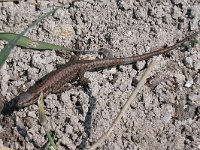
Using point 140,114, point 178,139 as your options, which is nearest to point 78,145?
point 140,114

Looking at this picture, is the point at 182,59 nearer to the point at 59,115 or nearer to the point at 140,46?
the point at 140,46

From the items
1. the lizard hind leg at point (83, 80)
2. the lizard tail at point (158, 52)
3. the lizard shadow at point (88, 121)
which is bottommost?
the lizard shadow at point (88, 121)

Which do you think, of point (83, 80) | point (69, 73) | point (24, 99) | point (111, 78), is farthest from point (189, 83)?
point (24, 99)

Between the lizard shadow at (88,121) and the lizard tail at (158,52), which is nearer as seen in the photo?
the lizard shadow at (88,121)

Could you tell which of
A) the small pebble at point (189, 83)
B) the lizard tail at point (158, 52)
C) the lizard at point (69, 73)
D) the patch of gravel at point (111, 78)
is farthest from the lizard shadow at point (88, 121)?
the small pebble at point (189, 83)

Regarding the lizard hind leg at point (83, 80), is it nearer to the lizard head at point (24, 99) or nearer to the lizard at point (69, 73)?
the lizard at point (69, 73)

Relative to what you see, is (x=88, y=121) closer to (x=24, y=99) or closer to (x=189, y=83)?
(x=24, y=99)

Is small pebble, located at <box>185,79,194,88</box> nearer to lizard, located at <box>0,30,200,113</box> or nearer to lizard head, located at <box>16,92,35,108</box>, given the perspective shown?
lizard, located at <box>0,30,200,113</box>
